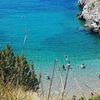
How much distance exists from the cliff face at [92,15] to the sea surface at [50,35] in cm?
124

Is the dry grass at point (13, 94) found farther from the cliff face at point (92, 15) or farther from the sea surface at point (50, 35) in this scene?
the cliff face at point (92, 15)

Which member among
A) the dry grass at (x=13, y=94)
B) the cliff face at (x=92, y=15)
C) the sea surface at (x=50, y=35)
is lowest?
the sea surface at (x=50, y=35)

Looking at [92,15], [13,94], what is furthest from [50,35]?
[13,94]

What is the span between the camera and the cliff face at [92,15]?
6561 cm

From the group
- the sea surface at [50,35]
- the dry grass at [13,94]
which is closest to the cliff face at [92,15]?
the sea surface at [50,35]

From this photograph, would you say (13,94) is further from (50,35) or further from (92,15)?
(92,15)

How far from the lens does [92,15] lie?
68750 millimetres

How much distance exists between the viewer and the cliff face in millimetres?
65606

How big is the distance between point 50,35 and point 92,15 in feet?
29.8

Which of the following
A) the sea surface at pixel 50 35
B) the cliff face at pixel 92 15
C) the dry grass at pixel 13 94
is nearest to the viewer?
the dry grass at pixel 13 94

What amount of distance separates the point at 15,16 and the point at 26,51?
21583mm

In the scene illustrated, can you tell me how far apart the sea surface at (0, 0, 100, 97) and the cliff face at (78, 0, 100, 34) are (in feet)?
4.08

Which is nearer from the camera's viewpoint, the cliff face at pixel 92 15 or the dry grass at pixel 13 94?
the dry grass at pixel 13 94

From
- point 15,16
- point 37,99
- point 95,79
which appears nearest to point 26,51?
point 95,79
